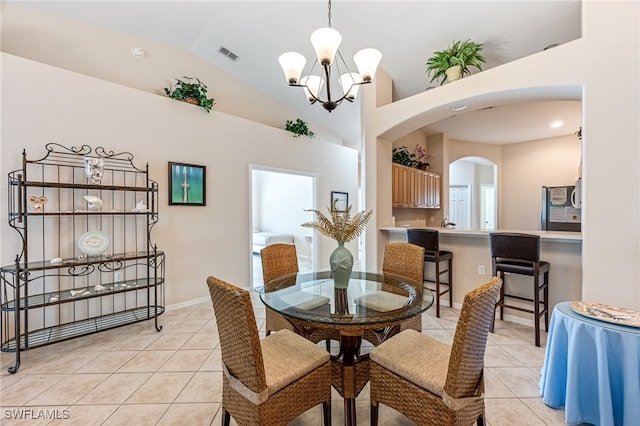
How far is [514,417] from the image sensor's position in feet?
5.75

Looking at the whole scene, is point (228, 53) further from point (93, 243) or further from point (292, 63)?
point (93, 243)

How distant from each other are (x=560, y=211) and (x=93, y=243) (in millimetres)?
6659

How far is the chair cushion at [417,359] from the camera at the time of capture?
137 centimetres

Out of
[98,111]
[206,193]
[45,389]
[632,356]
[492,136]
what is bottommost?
[45,389]

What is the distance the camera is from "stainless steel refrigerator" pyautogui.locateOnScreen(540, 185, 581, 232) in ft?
15.2

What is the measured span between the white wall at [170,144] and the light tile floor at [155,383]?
0.99 meters

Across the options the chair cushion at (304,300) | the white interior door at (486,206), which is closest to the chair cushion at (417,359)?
the chair cushion at (304,300)

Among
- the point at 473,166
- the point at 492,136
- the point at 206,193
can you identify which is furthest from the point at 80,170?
the point at 473,166

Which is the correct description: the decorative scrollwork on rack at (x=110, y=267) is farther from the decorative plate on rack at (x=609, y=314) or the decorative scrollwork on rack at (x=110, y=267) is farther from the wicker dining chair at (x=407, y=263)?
the decorative plate on rack at (x=609, y=314)

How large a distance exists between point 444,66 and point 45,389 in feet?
15.5

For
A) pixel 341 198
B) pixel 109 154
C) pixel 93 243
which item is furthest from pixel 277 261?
pixel 341 198

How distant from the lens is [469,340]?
48.3 inches

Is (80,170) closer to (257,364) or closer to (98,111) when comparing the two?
(98,111)

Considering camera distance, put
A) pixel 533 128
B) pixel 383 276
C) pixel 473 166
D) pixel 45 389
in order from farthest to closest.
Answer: pixel 473 166 → pixel 533 128 → pixel 383 276 → pixel 45 389
